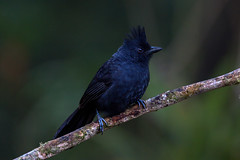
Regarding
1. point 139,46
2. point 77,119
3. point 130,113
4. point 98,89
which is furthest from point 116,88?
point 139,46

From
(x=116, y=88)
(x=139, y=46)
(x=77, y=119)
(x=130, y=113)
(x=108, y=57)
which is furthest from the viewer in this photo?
(x=108, y=57)

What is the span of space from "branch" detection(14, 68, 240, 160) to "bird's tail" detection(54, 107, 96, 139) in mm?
483

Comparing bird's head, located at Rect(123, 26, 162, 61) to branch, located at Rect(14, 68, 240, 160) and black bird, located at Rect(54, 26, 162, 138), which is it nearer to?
black bird, located at Rect(54, 26, 162, 138)

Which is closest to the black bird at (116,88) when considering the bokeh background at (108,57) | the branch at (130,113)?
the branch at (130,113)

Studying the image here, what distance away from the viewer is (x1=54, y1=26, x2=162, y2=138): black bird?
3844 mm

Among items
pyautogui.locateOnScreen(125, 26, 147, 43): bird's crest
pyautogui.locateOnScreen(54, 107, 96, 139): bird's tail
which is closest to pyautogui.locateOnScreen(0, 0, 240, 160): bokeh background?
pyautogui.locateOnScreen(54, 107, 96, 139): bird's tail

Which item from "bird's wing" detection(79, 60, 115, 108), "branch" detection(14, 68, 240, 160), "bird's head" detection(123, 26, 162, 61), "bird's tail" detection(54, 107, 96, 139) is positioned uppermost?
"bird's head" detection(123, 26, 162, 61)

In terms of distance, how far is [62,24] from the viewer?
23.4 feet

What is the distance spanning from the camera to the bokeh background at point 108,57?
13.8 ft

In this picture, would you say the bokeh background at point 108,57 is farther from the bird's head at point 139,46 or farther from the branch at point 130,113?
the branch at point 130,113

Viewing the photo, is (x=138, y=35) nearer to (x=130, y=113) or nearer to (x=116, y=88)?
(x=116, y=88)

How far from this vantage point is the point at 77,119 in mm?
4066

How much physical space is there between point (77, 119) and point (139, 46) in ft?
3.78

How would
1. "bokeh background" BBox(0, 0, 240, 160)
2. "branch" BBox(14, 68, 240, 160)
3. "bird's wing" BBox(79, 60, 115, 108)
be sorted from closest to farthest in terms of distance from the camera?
1. "branch" BBox(14, 68, 240, 160)
2. "bird's wing" BBox(79, 60, 115, 108)
3. "bokeh background" BBox(0, 0, 240, 160)
